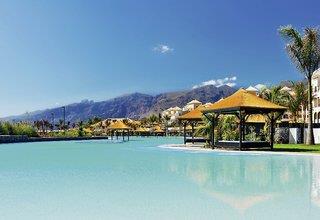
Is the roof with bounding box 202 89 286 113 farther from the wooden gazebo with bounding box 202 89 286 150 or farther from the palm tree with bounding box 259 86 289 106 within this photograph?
the palm tree with bounding box 259 86 289 106

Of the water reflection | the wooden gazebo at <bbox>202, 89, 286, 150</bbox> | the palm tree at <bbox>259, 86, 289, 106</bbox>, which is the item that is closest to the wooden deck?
the wooden gazebo at <bbox>202, 89, 286, 150</bbox>

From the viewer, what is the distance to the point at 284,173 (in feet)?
48.0

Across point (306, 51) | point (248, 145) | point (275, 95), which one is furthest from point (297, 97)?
point (248, 145)

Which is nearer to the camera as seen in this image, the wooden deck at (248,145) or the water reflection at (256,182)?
the water reflection at (256,182)

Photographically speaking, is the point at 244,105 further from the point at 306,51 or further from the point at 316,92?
the point at 316,92

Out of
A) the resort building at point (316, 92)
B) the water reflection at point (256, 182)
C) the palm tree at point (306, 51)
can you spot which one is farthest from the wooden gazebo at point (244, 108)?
the resort building at point (316, 92)

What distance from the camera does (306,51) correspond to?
3141 cm

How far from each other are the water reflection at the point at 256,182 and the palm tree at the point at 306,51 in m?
14.2

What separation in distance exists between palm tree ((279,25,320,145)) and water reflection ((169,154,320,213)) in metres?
14.2

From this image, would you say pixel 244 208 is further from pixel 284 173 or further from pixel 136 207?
pixel 284 173

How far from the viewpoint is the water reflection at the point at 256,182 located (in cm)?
948

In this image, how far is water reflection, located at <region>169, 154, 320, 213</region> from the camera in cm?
948

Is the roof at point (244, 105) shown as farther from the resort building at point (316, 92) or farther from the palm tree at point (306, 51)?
the resort building at point (316, 92)

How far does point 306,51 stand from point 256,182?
2128 cm
